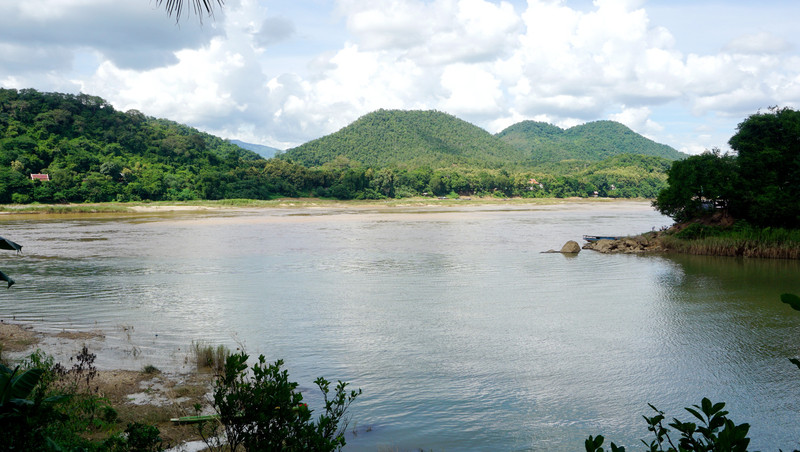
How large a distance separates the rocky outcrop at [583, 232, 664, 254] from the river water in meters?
2.20

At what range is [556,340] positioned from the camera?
524 inches

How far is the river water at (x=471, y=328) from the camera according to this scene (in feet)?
28.5

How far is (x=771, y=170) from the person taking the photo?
96.9 feet

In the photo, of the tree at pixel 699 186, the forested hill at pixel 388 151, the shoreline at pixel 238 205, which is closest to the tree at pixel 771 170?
the tree at pixel 699 186

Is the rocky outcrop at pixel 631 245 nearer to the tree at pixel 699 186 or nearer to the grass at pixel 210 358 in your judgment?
the tree at pixel 699 186

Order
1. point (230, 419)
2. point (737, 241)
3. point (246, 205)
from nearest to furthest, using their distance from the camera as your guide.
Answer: point (230, 419) < point (737, 241) < point (246, 205)

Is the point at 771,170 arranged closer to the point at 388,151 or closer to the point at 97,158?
the point at 97,158

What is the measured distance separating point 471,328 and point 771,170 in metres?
24.5

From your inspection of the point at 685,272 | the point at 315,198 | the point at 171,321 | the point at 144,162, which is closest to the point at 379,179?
the point at 315,198

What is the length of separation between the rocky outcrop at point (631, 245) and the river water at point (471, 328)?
7.21 feet

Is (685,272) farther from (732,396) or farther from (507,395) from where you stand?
(507,395)

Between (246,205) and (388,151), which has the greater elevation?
(388,151)

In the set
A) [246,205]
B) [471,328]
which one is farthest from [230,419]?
[246,205]

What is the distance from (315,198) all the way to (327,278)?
87.7 meters
